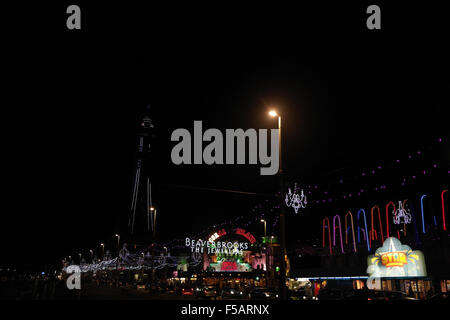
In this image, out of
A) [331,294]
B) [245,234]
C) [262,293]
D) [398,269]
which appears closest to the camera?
[331,294]

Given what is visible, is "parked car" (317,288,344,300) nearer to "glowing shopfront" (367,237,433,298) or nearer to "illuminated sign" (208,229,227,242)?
"glowing shopfront" (367,237,433,298)

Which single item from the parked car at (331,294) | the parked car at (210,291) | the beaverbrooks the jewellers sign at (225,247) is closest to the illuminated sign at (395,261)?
the parked car at (331,294)

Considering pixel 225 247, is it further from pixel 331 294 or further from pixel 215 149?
pixel 215 149

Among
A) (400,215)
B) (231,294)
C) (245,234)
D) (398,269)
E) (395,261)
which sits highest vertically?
(245,234)

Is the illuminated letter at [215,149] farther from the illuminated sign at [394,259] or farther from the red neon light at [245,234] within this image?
the red neon light at [245,234]

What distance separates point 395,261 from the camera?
32.7 metres

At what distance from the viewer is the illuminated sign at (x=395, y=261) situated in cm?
3086

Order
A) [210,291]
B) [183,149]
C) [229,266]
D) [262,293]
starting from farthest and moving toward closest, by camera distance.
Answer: [229,266] < [210,291] < [262,293] < [183,149]

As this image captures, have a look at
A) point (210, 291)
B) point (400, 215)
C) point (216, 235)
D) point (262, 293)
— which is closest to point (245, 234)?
point (216, 235)

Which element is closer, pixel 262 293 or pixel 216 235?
pixel 262 293

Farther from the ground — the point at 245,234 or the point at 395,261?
the point at 245,234

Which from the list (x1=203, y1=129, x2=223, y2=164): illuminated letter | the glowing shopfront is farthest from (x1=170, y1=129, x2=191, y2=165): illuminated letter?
the glowing shopfront
